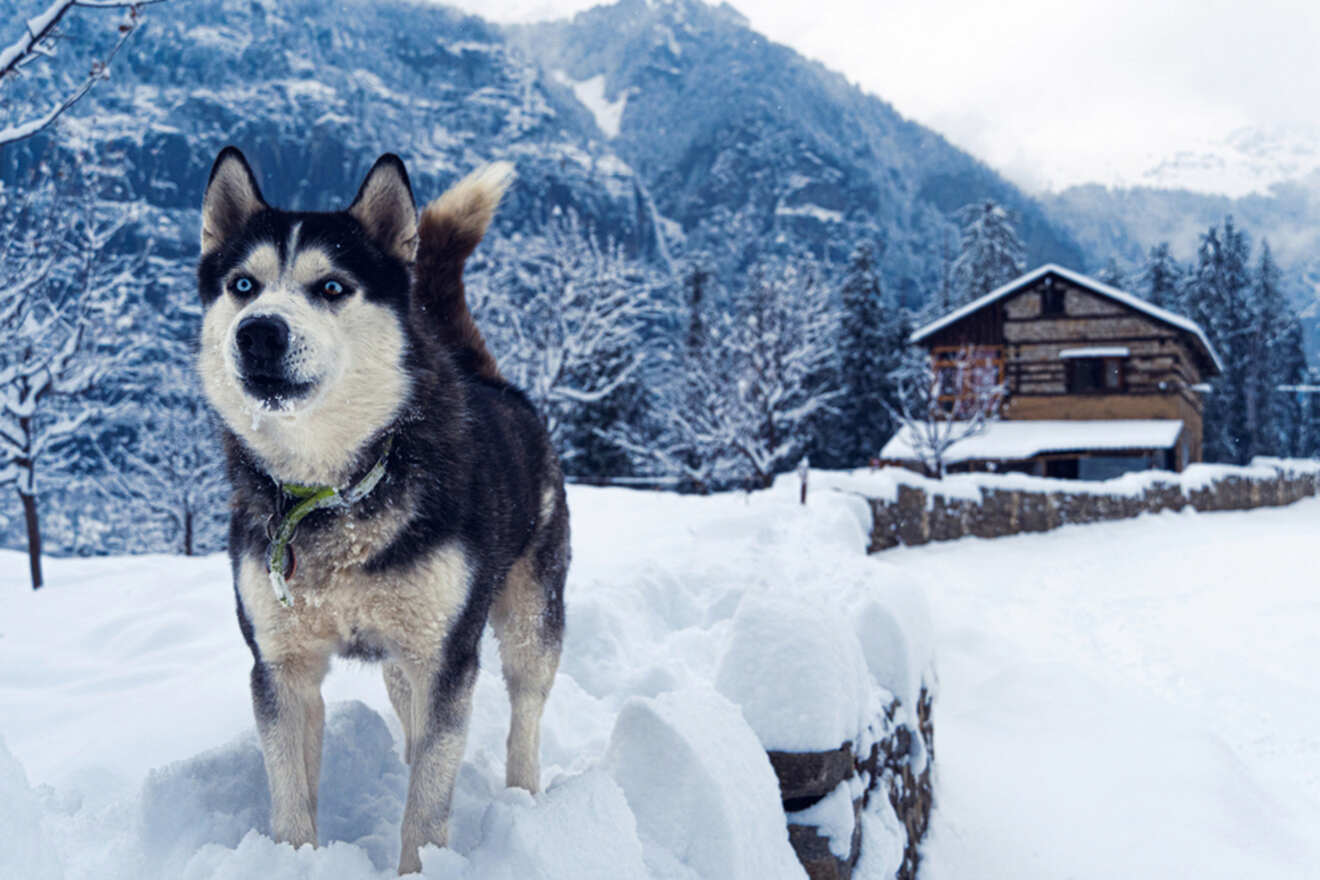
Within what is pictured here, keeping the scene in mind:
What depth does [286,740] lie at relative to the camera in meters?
2.09

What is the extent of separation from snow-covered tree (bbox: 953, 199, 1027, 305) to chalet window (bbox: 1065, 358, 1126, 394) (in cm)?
1871

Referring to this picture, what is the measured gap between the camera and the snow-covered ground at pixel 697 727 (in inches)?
79.3

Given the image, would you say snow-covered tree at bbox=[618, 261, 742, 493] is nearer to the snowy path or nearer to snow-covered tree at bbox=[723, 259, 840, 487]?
snow-covered tree at bbox=[723, 259, 840, 487]

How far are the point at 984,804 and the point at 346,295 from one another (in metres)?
4.86

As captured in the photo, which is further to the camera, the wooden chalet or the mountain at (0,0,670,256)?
the mountain at (0,0,670,256)

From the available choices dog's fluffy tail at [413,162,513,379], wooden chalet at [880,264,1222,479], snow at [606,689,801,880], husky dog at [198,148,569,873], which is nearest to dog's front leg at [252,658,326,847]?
husky dog at [198,148,569,873]

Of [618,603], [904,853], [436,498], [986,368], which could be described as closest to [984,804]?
[904,853]

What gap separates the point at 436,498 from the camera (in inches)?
85.4

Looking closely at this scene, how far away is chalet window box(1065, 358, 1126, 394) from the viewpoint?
92.1ft

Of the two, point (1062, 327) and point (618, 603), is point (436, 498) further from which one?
point (1062, 327)

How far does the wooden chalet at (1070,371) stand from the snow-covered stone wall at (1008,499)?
3.06 m

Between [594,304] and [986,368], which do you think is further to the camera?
[986,368]

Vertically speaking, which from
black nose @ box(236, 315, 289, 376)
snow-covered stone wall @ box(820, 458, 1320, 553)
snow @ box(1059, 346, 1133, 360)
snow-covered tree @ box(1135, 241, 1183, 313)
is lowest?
snow-covered stone wall @ box(820, 458, 1320, 553)

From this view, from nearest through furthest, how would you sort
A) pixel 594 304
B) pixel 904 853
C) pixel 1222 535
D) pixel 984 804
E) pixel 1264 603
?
pixel 904 853 → pixel 984 804 → pixel 1264 603 → pixel 1222 535 → pixel 594 304
